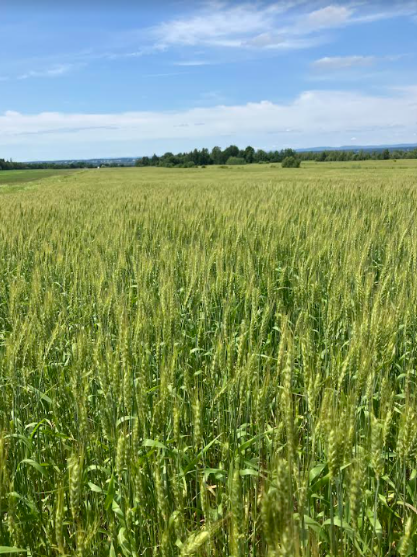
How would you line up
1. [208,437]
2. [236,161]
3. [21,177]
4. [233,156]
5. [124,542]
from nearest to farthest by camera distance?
[124,542] → [208,437] → [21,177] → [236,161] → [233,156]

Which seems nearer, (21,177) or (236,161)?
(21,177)

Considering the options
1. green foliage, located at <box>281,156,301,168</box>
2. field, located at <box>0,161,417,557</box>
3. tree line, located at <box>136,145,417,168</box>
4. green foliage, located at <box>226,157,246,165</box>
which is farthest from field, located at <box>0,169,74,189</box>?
field, located at <box>0,161,417,557</box>

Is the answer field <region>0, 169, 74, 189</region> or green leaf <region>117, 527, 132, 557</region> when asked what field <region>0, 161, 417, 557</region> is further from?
field <region>0, 169, 74, 189</region>

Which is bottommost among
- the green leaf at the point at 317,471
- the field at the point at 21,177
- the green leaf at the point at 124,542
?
the green leaf at the point at 124,542

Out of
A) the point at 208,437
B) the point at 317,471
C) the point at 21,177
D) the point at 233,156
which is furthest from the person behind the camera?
the point at 233,156

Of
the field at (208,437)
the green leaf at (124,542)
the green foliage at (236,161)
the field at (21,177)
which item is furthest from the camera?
the green foliage at (236,161)

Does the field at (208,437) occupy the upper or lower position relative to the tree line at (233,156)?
lower

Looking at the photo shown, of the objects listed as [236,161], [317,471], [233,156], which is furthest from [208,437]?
[233,156]

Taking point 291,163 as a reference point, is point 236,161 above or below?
above

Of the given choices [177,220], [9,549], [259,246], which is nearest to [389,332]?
[9,549]

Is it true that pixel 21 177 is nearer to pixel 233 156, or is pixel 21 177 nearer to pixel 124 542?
pixel 233 156

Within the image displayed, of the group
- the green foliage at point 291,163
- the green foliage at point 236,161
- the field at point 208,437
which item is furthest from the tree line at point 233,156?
the field at point 208,437

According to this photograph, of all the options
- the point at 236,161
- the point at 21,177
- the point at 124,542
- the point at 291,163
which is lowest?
the point at 124,542

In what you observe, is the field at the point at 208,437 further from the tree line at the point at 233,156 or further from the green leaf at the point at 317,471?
the tree line at the point at 233,156
